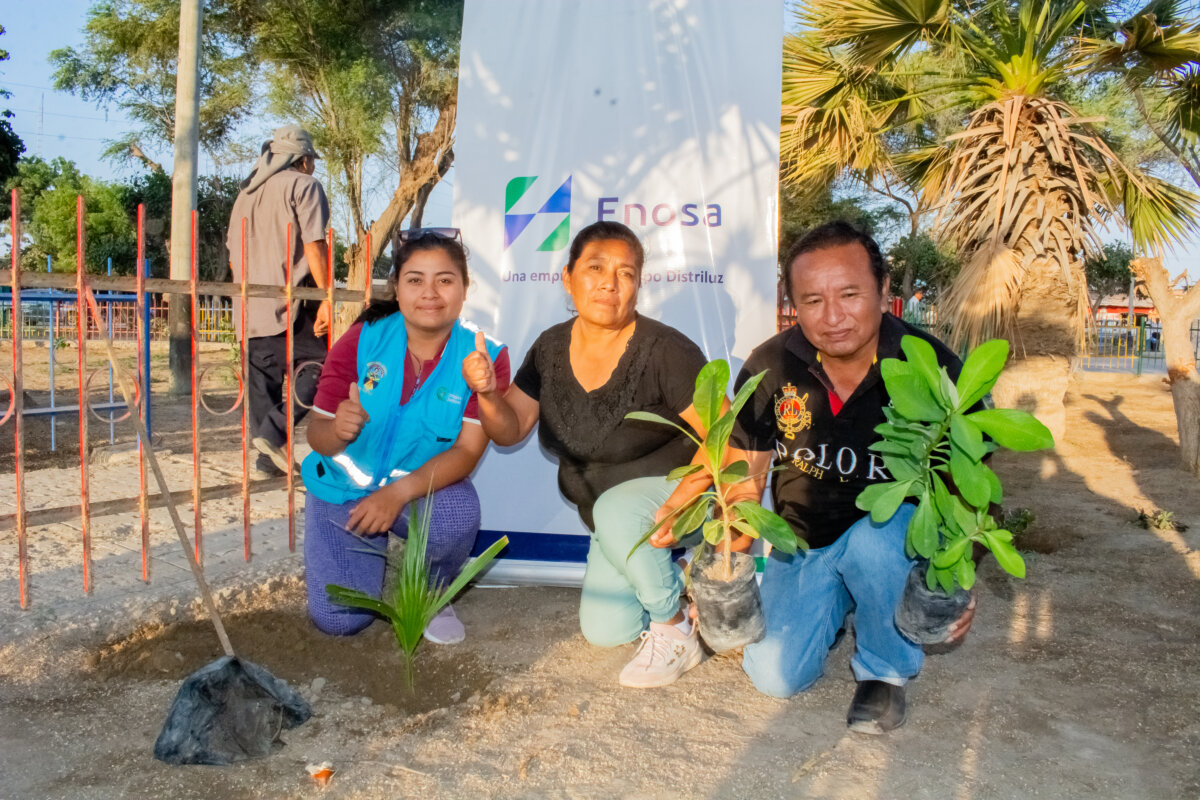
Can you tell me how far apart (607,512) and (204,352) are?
56.8 ft

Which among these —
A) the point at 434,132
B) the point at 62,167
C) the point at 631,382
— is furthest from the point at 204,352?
the point at 62,167

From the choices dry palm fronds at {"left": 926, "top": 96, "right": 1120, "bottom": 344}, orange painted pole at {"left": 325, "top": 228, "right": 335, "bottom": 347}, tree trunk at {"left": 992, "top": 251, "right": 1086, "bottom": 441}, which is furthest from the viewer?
tree trunk at {"left": 992, "top": 251, "right": 1086, "bottom": 441}

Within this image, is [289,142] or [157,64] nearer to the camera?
[289,142]

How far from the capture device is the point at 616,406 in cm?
286

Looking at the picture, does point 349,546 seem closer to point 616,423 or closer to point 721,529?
point 616,423

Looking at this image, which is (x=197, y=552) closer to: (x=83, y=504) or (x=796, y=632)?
(x=83, y=504)

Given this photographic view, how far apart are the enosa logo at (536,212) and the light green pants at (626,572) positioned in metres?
1.14

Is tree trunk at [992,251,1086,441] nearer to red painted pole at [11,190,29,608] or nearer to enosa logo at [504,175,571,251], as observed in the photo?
enosa logo at [504,175,571,251]

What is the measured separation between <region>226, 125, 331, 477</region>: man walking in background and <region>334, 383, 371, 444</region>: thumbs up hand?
5.54 ft

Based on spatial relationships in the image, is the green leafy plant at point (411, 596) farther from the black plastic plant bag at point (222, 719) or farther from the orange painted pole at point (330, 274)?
the orange painted pole at point (330, 274)

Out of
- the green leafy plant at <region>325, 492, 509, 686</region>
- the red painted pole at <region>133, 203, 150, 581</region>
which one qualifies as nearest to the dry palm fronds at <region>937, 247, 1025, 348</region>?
the green leafy plant at <region>325, 492, 509, 686</region>

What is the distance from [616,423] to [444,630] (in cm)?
94

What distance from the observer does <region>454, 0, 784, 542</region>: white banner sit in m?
3.42

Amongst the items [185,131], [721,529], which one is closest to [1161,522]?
[721,529]
